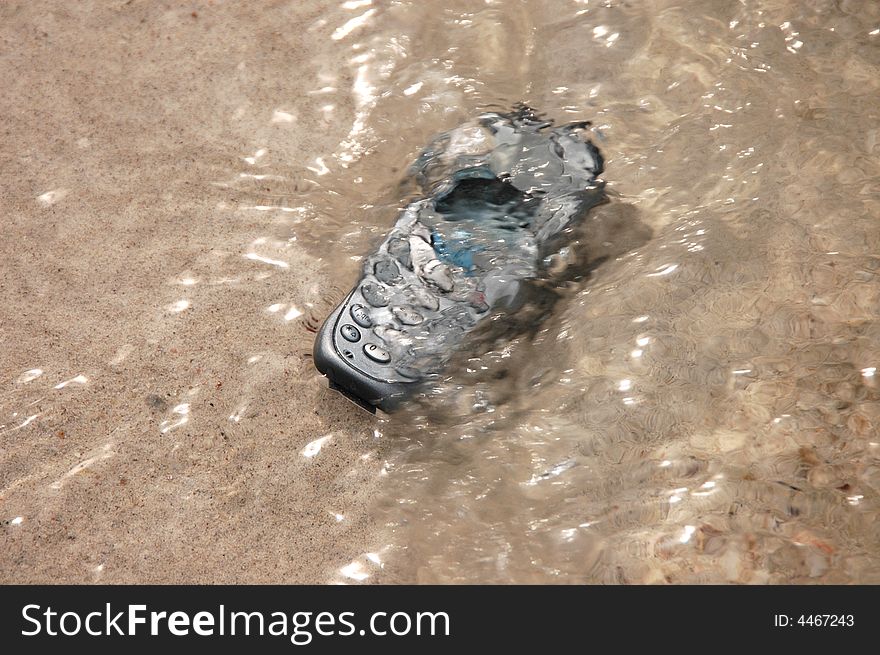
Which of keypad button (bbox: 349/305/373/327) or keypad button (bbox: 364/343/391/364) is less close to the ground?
keypad button (bbox: 349/305/373/327)

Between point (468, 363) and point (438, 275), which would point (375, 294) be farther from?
point (468, 363)

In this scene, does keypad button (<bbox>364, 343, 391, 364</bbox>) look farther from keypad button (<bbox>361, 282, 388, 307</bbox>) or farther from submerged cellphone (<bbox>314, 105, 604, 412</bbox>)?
keypad button (<bbox>361, 282, 388, 307</bbox>)

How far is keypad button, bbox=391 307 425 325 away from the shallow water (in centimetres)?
16

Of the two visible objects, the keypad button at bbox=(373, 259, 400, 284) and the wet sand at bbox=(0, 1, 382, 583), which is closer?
the wet sand at bbox=(0, 1, 382, 583)

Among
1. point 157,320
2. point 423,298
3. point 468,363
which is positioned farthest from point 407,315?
point 157,320

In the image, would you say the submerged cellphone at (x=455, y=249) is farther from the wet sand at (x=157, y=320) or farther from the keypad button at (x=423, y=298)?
the wet sand at (x=157, y=320)

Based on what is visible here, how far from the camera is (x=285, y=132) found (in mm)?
2342

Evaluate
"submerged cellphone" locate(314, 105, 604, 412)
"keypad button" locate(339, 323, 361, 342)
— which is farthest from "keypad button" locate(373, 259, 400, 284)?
"keypad button" locate(339, 323, 361, 342)

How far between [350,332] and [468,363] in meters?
0.28

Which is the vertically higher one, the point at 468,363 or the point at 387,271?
the point at 387,271

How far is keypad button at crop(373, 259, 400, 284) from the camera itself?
6.17 feet

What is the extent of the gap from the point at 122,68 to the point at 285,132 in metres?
0.59

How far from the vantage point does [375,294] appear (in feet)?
6.09

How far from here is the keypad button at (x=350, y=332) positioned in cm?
178
